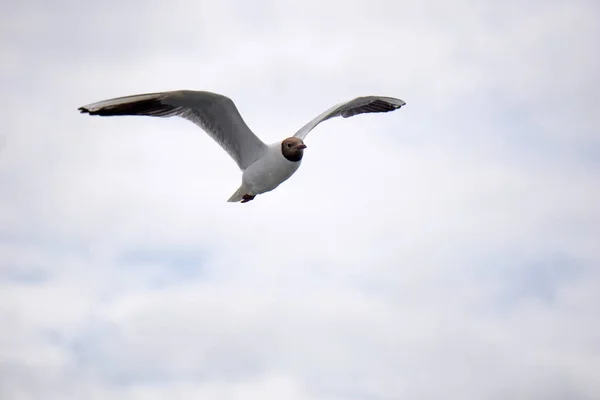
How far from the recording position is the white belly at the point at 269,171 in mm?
16281

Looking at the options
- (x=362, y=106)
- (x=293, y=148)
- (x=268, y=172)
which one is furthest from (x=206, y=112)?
(x=362, y=106)

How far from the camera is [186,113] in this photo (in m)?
16.3

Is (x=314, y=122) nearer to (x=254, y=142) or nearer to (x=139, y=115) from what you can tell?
(x=254, y=142)

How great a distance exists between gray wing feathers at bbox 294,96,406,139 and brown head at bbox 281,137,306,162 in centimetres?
148

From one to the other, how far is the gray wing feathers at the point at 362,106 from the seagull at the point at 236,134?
0.07 meters

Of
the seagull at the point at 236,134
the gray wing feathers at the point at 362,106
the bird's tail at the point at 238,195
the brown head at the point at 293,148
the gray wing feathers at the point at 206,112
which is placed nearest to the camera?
the gray wing feathers at the point at 206,112

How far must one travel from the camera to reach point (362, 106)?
63.4 ft

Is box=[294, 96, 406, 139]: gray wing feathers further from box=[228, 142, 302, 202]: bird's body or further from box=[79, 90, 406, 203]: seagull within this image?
box=[228, 142, 302, 202]: bird's body

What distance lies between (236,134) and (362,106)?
3.57m

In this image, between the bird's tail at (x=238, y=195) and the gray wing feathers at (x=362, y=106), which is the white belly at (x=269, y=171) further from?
the gray wing feathers at (x=362, y=106)

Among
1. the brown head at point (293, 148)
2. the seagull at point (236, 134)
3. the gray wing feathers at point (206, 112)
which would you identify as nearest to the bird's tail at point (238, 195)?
the seagull at point (236, 134)

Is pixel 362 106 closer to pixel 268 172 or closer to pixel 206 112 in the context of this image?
pixel 268 172

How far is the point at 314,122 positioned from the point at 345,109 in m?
1.72

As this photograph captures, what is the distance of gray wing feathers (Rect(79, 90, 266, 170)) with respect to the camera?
14883 mm
